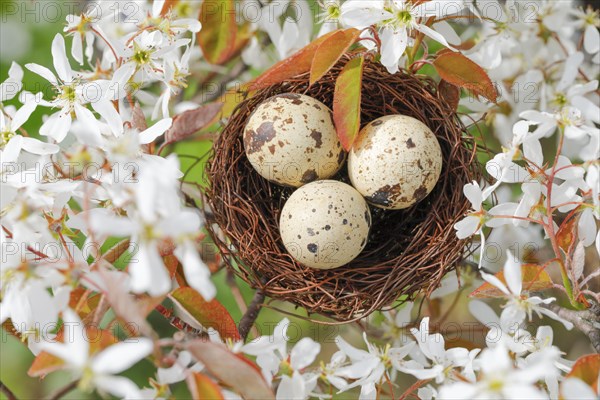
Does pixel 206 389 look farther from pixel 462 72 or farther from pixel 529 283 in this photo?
pixel 462 72

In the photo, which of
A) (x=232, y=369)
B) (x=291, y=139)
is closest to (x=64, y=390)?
(x=232, y=369)

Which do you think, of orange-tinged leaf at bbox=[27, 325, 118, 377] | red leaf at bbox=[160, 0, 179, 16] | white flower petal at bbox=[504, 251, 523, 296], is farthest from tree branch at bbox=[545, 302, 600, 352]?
red leaf at bbox=[160, 0, 179, 16]

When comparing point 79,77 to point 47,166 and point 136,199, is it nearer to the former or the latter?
point 47,166

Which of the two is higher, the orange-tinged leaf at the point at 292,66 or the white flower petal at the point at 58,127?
the white flower petal at the point at 58,127

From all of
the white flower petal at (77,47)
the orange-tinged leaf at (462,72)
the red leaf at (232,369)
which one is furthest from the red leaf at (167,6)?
the red leaf at (232,369)

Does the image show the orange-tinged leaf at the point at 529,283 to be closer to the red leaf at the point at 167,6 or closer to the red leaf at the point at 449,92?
the red leaf at the point at 449,92

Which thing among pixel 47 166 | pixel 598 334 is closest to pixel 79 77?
pixel 47 166
